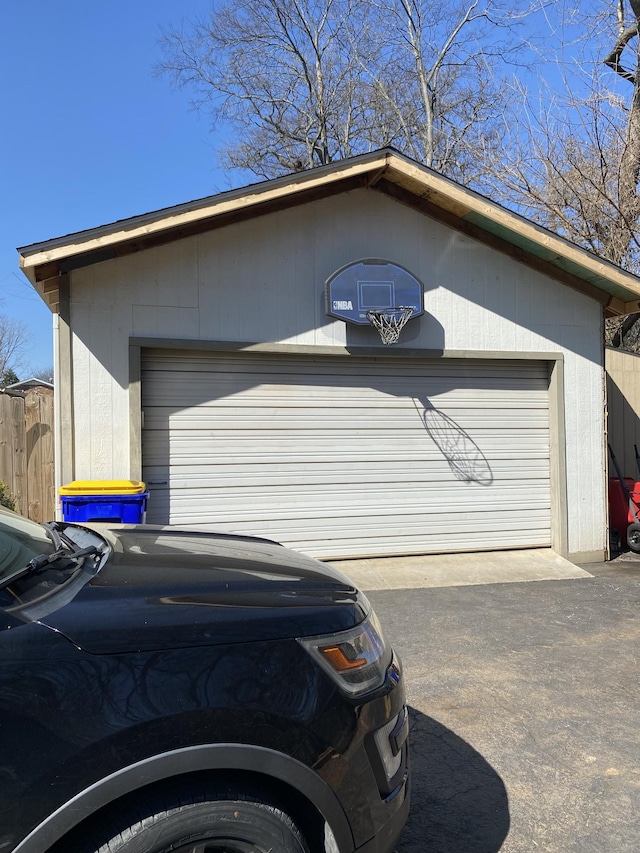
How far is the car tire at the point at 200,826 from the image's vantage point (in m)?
1.61

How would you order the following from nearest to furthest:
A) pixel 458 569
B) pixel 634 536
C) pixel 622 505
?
pixel 458 569
pixel 634 536
pixel 622 505

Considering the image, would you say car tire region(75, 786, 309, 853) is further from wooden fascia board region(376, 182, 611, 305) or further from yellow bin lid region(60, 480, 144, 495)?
wooden fascia board region(376, 182, 611, 305)

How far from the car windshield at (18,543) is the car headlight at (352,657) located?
3.32ft

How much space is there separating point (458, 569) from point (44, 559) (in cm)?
608

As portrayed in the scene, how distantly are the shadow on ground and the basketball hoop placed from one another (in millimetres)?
4568

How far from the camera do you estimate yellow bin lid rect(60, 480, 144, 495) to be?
558 centimetres

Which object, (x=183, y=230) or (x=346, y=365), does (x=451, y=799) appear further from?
(x=183, y=230)

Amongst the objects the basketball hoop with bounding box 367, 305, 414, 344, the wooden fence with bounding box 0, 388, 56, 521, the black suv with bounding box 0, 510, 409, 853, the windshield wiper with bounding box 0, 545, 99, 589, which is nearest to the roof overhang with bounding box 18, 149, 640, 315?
the basketball hoop with bounding box 367, 305, 414, 344

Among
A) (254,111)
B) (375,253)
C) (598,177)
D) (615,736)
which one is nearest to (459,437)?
(375,253)

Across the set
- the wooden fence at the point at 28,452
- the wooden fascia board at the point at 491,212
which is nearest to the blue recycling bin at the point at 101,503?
the wooden fence at the point at 28,452

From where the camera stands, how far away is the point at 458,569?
740 centimetres

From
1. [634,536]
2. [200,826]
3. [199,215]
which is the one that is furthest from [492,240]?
[200,826]

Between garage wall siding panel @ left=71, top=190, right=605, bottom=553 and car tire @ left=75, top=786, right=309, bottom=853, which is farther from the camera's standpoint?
garage wall siding panel @ left=71, top=190, right=605, bottom=553

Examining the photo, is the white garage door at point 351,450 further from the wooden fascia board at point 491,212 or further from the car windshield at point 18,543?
the car windshield at point 18,543
